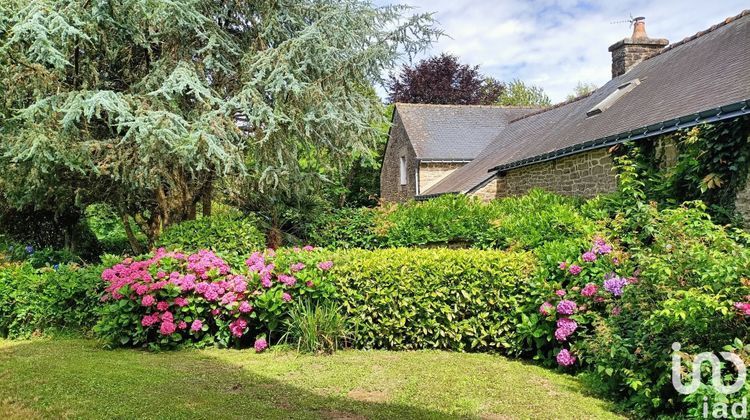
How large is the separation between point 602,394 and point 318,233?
6686 mm

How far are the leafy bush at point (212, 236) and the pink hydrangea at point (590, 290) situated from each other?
5283mm

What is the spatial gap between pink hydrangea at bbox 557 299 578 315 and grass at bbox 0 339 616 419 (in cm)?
63

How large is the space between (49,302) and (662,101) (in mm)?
9888

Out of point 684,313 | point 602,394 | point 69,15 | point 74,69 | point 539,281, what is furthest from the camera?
point 74,69

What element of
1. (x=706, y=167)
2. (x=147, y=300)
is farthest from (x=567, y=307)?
(x=147, y=300)

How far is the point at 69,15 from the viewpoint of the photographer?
743cm

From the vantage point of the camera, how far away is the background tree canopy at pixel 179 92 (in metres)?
7.32

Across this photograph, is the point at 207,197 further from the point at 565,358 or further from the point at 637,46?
the point at 637,46

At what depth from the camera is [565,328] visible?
198 inches

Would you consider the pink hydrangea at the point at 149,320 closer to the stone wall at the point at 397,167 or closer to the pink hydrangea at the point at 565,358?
the pink hydrangea at the point at 565,358

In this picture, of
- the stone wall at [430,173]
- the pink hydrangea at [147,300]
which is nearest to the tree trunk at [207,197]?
the pink hydrangea at [147,300]

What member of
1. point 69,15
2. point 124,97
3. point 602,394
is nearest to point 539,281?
point 602,394

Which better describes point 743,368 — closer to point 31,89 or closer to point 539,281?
point 539,281

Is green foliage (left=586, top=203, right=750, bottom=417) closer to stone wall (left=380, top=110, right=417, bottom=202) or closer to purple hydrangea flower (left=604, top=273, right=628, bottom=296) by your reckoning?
purple hydrangea flower (left=604, top=273, right=628, bottom=296)
